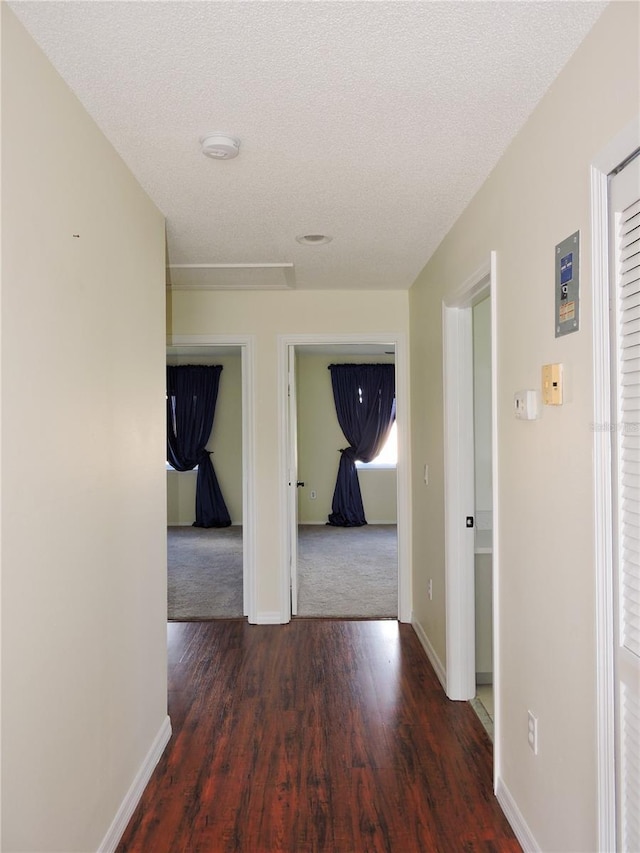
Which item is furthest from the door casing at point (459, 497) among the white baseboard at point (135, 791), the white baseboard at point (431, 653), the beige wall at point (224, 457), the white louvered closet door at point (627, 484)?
the beige wall at point (224, 457)

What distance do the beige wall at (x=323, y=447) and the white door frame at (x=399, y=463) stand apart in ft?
13.2

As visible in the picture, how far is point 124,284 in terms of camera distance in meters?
2.19

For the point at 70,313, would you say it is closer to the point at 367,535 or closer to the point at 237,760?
the point at 237,760

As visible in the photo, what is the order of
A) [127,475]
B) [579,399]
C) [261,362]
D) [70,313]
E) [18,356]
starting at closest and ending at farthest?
[18,356] < [579,399] < [70,313] < [127,475] < [261,362]

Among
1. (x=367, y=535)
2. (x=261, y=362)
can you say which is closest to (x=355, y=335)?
(x=261, y=362)

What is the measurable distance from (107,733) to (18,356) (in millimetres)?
1333

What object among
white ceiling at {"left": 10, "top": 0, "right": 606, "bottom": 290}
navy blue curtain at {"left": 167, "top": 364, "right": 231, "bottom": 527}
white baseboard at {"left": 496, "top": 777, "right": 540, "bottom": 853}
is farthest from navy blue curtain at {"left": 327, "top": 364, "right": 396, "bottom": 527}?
white baseboard at {"left": 496, "top": 777, "right": 540, "bottom": 853}

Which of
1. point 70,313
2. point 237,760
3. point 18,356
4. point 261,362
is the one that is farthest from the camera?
point 261,362

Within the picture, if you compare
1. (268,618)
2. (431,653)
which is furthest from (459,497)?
(268,618)

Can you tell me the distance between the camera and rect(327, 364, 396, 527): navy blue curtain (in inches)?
326

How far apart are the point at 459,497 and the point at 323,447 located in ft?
17.6

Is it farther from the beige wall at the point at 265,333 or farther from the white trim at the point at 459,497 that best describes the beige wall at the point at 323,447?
the white trim at the point at 459,497

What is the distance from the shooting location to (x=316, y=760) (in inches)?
98.3

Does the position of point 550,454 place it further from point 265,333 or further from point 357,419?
point 357,419
